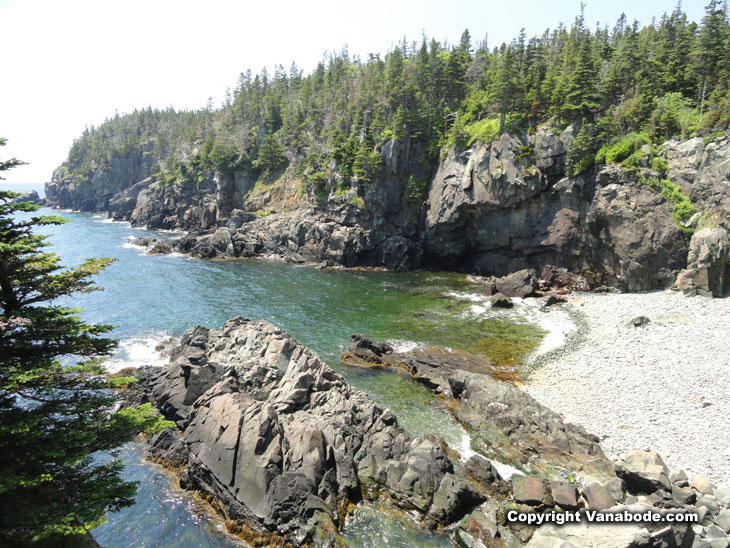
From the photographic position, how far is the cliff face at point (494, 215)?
43875 mm

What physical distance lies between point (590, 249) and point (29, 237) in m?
57.1

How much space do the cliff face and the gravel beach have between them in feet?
34.9

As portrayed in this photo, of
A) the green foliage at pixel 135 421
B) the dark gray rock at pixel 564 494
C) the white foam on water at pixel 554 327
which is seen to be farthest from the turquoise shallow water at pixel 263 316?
the white foam on water at pixel 554 327

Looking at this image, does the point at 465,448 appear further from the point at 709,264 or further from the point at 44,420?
the point at 709,264

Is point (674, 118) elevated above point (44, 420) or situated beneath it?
elevated above

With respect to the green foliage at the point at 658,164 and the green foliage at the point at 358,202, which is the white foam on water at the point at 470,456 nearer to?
the green foliage at the point at 658,164

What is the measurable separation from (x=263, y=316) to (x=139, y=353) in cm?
1259

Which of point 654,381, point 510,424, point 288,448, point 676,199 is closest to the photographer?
point 288,448

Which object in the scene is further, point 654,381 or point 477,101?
point 477,101

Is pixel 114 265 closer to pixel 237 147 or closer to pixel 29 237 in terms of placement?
pixel 237 147

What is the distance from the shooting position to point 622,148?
48250 millimetres

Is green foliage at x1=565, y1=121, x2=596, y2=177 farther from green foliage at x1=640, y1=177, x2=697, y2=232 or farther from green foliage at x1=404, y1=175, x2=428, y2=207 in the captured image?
green foliage at x1=404, y1=175, x2=428, y2=207

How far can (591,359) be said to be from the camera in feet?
100

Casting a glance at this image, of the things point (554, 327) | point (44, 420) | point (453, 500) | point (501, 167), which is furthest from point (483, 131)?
point (44, 420)
